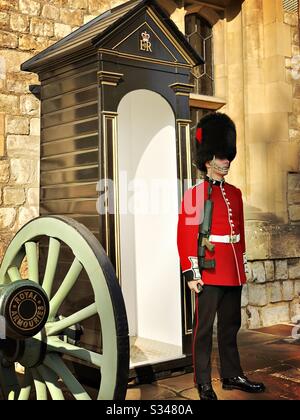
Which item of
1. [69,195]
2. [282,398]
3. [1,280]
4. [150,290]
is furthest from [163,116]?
[282,398]

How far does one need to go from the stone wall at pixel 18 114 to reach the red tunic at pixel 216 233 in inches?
45.7

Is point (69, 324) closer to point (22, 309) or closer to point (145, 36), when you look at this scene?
point (22, 309)

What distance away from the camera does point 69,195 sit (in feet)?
11.3

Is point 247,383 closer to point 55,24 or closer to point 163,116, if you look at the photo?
point 163,116

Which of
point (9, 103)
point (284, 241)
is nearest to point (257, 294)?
point (284, 241)

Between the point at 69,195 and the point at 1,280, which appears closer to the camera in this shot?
the point at 1,280

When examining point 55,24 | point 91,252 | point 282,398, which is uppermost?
point 55,24

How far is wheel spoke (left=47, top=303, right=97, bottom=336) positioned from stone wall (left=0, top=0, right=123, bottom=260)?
4.40 ft

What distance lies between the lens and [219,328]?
3189 mm

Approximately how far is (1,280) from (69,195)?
2.77 feet

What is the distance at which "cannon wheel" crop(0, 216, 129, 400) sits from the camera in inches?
82.1

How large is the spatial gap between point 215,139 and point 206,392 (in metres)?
1.34

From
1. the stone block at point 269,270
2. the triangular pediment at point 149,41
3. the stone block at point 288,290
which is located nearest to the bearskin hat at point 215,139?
the triangular pediment at point 149,41
